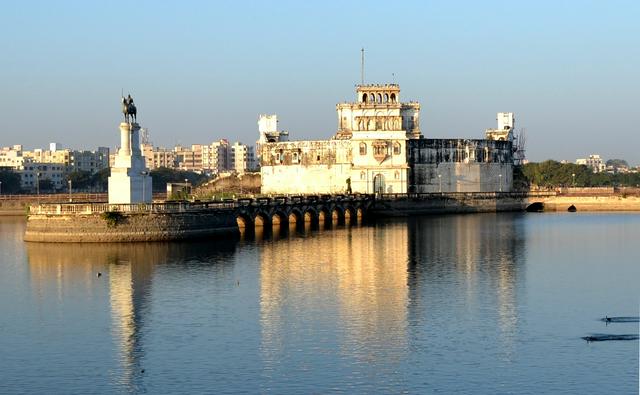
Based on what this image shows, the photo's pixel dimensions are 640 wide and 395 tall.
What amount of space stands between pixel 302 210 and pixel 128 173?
32006 mm

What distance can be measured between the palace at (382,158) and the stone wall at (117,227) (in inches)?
2062

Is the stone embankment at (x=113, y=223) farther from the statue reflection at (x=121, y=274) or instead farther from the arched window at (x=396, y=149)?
the arched window at (x=396, y=149)

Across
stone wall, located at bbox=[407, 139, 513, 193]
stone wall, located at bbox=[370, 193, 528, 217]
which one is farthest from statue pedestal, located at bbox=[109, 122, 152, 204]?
stone wall, located at bbox=[407, 139, 513, 193]

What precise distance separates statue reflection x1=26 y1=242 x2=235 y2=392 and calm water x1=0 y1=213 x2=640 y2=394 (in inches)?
5.6

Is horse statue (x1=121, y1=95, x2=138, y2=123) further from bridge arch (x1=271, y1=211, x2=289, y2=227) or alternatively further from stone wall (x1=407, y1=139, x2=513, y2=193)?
stone wall (x1=407, y1=139, x2=513, y2=193)

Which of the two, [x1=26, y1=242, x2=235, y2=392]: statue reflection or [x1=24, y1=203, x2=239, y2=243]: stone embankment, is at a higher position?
[x1=24, y1=203, x2=239, y2=243]: stone embankment

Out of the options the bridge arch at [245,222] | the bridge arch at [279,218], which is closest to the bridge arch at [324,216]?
the bridge arch at [279,218]

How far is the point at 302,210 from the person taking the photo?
109375mm

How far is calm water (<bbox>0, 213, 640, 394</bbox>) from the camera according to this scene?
36.5m

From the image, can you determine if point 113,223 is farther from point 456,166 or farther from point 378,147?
point 456,166

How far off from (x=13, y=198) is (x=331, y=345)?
118829mm

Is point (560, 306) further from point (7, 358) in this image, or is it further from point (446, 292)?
point (7, 358)

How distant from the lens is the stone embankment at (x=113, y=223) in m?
78.6

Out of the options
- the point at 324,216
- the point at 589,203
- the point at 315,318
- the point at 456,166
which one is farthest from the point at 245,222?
the point at 589,203
